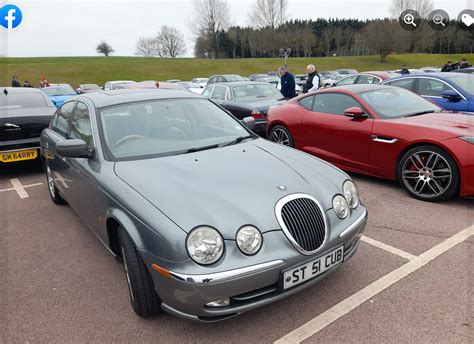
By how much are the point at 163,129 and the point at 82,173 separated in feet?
2.69

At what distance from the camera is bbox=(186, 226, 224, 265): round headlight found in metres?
2.11

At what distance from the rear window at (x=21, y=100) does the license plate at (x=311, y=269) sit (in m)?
6.76

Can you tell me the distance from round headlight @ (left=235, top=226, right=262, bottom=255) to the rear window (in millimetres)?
6545

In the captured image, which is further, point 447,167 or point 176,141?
point 447,167

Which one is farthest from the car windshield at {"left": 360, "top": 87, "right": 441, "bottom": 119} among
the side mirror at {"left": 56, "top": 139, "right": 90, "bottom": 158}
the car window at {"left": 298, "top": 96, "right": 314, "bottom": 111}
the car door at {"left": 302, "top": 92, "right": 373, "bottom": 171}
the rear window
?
the rear window

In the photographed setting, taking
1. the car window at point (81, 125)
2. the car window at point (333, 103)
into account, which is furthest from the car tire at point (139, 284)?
the car window at point (333, 103)

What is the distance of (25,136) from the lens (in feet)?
20.7

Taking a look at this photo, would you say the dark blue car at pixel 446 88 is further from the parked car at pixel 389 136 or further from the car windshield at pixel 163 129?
the car windshield at pixel 163 129

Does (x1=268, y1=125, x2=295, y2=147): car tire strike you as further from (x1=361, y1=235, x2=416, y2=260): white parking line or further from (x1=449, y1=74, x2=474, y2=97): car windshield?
(x1=449, y1=74, x2=474, y2=97): car windshield

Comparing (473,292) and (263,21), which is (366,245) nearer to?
(473,292)

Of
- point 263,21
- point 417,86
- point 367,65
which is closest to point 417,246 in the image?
point 417,86

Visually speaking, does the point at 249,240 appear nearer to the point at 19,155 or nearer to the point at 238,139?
the point at 238,139

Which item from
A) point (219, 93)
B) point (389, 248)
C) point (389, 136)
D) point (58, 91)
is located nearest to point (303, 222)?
point (389, 248)

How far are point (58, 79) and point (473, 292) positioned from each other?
49.5 meters
